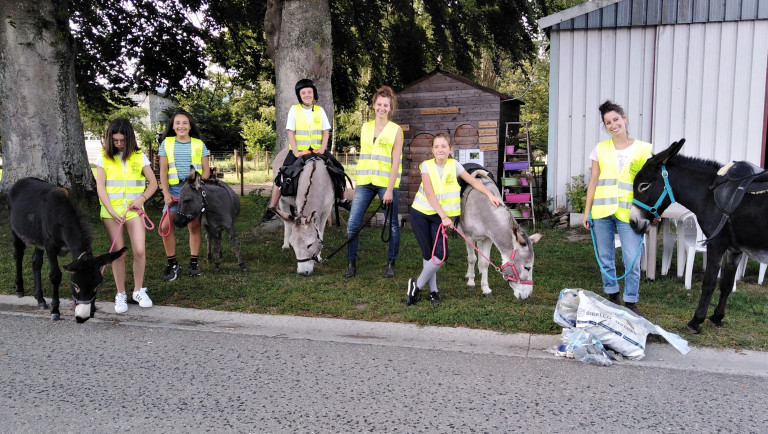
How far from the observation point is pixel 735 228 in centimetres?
501

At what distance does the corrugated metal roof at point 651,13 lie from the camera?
10.5 m

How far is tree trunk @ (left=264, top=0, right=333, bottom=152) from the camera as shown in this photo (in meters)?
10.3

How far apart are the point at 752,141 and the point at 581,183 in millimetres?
3024

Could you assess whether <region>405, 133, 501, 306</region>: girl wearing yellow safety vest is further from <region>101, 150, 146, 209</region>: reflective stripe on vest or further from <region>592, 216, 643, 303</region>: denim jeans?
<region>101, 150, 146, 209</region>: reflective stripe on vest

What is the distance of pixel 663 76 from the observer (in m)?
11.1

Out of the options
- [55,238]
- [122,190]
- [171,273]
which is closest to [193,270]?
[171,273]

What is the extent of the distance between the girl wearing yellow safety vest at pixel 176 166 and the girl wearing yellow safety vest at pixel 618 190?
15.6 feet

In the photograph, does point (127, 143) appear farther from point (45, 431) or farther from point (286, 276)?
point (45, 431)

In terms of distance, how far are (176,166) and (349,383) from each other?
4.35 meters

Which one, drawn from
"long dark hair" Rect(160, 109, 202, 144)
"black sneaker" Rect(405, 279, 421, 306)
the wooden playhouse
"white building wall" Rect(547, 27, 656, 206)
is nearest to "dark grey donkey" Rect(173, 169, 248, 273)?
"long dark hair" Rect(160, 109, 202, 144)

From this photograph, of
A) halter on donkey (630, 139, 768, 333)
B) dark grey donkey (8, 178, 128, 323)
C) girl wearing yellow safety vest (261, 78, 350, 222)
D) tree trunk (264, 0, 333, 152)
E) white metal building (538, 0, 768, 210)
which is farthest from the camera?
white metal building (538, 0, 768, 210)

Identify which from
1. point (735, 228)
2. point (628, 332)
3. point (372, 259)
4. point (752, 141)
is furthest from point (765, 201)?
point (752, 141)

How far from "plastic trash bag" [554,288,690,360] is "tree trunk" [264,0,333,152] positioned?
22.2 feet

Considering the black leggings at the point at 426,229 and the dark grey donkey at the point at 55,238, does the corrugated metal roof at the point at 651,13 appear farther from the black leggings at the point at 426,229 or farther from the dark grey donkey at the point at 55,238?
the dark grey donkey at the point at 55,238
